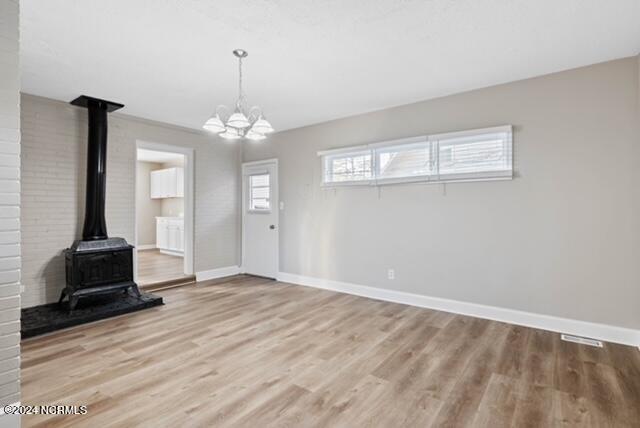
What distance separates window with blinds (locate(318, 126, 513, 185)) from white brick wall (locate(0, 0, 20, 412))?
11.9ft

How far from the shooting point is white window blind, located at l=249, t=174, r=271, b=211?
19.1ft

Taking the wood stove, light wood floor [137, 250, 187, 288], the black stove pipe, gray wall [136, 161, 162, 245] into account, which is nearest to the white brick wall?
the wood stove

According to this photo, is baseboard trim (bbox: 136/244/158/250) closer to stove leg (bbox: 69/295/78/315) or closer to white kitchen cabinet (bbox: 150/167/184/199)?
white kitchen cabinet (bbox: 150/167/184/199)

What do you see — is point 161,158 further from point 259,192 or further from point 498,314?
point 498,314

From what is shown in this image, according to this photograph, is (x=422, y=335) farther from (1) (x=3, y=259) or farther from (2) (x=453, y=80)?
(1) (x=3, y=259)

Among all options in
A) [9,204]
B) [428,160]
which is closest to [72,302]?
[9,204]

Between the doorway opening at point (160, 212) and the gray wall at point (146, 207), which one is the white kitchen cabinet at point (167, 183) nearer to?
the doorway opening at point (160, 212)

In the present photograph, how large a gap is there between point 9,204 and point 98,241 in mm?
2397

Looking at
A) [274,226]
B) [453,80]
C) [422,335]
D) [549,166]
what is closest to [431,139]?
[453,80]

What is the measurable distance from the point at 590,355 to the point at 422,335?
1.38 m

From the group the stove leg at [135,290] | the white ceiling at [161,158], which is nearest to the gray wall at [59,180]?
the stove leg at [135,290]

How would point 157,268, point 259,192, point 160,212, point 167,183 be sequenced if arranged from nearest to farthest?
point 259,192 → point 157,268 → point 167,183 → point 160,212

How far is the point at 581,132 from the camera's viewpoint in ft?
10.3

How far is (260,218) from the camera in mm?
5871
